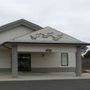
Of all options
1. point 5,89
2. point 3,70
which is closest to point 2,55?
point 3,70

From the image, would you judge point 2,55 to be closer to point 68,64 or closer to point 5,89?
point 68,64

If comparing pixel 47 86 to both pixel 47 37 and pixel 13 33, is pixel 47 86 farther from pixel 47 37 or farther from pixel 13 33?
pixel 13 33

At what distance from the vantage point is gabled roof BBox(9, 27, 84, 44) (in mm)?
32500

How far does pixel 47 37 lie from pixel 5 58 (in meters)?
8.58

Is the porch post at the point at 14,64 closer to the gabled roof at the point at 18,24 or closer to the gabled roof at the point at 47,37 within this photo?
the gabled roof at the point at 47,37

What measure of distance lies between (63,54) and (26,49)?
8.98 m

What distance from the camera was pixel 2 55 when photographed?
39.7m

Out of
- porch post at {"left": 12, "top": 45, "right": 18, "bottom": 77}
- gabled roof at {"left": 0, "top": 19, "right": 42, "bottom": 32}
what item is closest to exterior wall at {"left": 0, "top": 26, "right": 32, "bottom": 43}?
gabled roof at {"left": 0, "top": 19, "right": 42, "bottom": 32}

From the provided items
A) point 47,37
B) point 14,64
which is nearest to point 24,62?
point 47,37

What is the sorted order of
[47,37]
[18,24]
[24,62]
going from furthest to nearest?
[24,62], [18,24], [47,37]

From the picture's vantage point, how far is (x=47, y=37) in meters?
33.0

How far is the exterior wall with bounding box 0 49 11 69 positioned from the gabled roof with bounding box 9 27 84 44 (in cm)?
775

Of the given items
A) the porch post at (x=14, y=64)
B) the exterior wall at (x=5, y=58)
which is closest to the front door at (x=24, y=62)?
the exterior wall at (x=5, y=58)

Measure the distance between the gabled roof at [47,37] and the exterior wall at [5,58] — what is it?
775 centimetres
